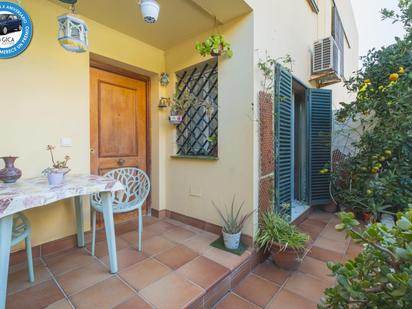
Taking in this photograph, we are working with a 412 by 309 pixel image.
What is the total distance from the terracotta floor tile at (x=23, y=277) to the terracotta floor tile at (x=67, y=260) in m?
0.06

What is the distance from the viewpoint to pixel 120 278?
1562mm

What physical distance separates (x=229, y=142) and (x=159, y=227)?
140 centimetres

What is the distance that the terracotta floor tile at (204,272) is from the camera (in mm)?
1516

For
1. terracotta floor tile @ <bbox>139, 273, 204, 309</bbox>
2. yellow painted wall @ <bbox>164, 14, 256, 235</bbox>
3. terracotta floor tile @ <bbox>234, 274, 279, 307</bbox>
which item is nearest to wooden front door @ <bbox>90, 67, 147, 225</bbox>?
yellow painted wall @ <bbox>164, 14, 256, 235</bbox>

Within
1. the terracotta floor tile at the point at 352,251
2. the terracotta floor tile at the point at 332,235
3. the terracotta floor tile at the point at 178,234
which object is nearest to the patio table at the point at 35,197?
the terracotta floor tile at the point at 178,234

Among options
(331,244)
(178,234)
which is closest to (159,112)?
(178,234)

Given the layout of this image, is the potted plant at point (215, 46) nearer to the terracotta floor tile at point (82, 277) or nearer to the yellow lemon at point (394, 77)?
the yellow lemon at point (394, 77)

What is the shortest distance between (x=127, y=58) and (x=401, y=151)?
132 inches

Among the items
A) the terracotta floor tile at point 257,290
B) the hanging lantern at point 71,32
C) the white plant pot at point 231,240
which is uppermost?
the hanging lantern at point 71,32

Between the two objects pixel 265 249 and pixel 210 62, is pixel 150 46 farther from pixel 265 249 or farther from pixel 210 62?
pixel 265 249

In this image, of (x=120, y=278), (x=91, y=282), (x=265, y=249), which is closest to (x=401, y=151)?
(x=265, y=249)

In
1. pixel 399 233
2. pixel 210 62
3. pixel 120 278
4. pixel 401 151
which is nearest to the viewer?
pixel 399 233

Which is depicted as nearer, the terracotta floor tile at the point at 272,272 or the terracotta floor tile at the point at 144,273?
the terracotta floor tile at the point at 144,273

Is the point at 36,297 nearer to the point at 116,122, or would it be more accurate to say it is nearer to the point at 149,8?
the point at 116,122
